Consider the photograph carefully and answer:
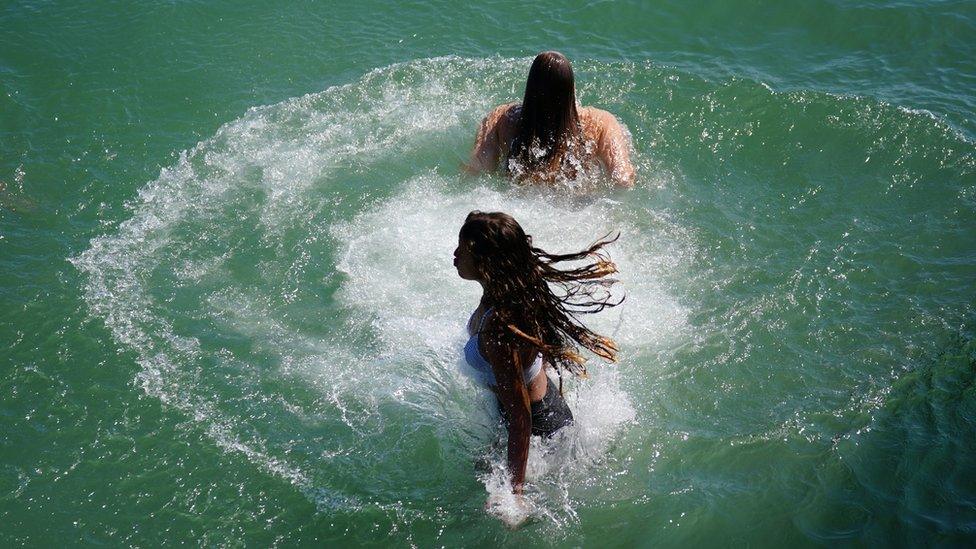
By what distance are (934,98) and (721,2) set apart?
2.37 metres

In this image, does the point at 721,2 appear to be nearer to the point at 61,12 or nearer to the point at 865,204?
the point at 865,204

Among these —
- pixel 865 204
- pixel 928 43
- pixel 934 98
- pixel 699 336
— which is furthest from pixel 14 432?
pixel 928 43

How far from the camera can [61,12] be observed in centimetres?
862

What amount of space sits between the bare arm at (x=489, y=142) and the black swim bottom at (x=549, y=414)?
2.35m

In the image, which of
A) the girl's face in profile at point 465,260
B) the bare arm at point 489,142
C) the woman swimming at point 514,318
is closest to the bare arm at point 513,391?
the woman swimming at point 514,318

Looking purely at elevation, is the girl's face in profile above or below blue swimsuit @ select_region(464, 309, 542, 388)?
above

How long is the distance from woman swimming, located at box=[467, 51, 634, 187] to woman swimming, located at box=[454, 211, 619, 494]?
198 cm

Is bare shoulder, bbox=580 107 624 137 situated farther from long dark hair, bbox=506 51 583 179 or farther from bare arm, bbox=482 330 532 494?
bare arm, bbox=482 330 532 494

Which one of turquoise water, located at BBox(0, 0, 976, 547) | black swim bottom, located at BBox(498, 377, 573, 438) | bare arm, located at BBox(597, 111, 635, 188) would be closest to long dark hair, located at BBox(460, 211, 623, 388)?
black swim bottom, located at BBox(498, 377, 573, 438)

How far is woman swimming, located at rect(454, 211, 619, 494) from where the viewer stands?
10.9 ft

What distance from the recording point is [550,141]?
5594 mm

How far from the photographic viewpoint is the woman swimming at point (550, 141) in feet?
17.8

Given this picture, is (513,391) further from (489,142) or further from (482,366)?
(489,142)

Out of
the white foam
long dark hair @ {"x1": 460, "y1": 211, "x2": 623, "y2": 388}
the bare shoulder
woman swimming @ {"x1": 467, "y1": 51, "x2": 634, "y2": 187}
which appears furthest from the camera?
the bare shoulder
